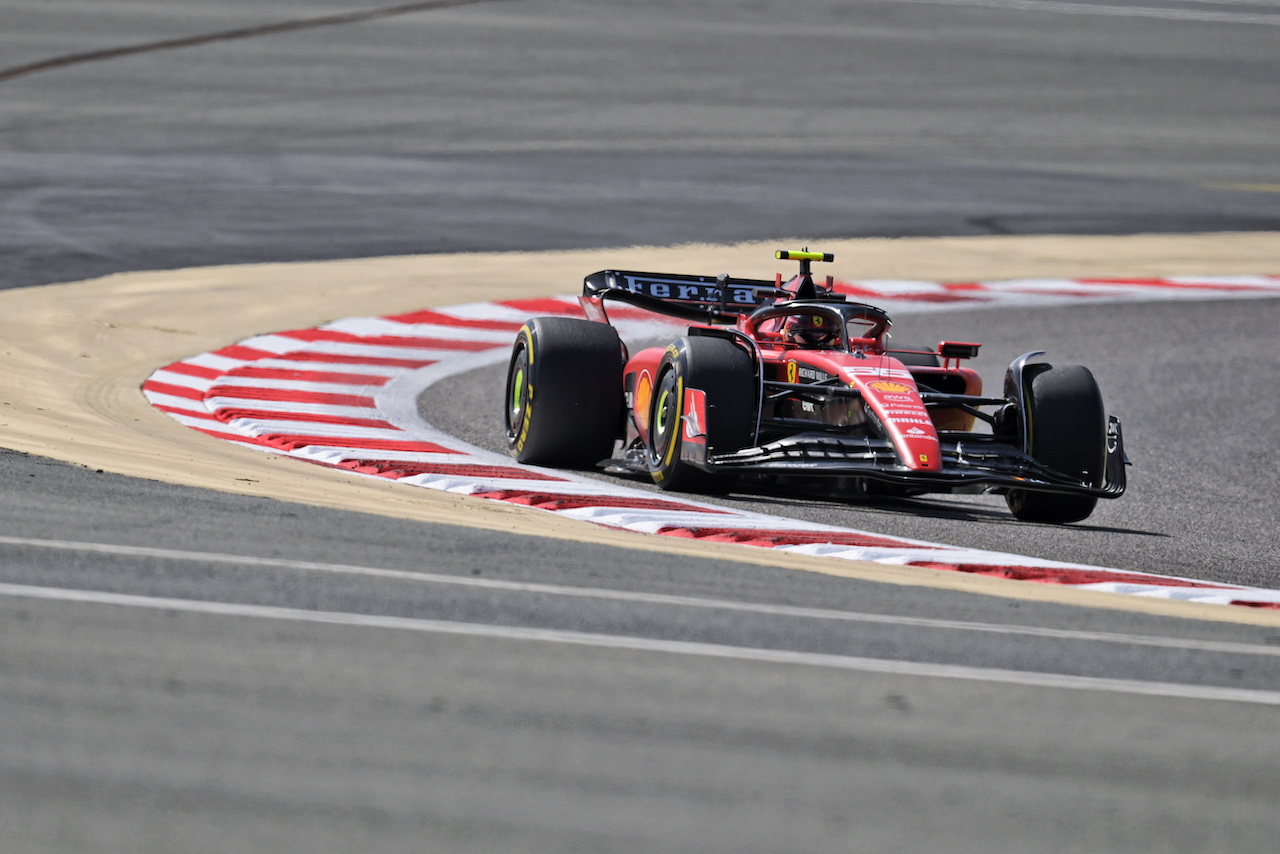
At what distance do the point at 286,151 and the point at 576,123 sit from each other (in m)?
Answer: 3.65

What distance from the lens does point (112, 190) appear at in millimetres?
17531

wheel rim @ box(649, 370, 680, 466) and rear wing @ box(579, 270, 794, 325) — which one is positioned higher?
rear wing @ box(579, 270, 794, 325)

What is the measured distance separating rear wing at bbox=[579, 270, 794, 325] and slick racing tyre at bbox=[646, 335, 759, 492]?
1165mm

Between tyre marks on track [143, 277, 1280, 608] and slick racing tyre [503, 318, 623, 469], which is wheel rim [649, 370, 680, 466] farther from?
slick racing tyre [503, 318, 623, 469]

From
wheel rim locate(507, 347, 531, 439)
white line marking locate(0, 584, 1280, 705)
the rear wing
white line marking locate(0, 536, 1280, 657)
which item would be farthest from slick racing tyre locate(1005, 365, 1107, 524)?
white line marking locate(0, 584, 1280, 705)

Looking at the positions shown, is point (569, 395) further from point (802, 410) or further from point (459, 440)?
point (802, 410)

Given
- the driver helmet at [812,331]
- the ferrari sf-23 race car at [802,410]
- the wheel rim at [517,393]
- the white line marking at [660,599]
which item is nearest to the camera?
the white line marking at [660,599]

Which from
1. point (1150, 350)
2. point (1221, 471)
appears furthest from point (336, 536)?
point (1150, 350)

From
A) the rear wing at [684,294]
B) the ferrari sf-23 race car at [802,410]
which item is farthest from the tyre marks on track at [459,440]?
the rear wing at [684,294]

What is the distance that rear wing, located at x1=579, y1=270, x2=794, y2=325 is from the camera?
32.0ft

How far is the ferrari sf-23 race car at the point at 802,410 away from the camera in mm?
8000

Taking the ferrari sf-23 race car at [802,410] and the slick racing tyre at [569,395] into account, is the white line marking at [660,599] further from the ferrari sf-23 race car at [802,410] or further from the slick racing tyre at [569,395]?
the slick racing tyre at [569,395]

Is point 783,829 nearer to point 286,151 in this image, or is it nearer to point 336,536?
point 336,536

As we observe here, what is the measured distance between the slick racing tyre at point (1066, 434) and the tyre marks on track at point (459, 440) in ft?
4.89
